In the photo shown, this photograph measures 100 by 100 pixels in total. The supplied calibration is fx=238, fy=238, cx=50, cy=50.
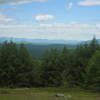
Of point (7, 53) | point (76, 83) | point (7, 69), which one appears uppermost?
point (7, 53)

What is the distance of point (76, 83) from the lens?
66438 mm

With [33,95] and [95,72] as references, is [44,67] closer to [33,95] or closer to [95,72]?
[95,72]

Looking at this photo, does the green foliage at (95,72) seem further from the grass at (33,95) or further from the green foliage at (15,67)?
the green foliage at (15,67)

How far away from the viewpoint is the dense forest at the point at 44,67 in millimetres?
66688

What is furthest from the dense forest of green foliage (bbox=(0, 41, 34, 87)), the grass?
the grass

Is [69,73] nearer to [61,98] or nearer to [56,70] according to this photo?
[56,70]

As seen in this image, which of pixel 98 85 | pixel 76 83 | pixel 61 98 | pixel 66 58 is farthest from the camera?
pixel 66 58

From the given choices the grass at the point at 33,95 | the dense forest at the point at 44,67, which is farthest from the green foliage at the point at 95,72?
the grass at the point at 33,95

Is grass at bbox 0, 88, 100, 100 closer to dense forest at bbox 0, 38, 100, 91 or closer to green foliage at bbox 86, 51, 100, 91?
green foliage at bbox 86, 51, 100, 91

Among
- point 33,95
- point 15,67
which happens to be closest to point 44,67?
point 15,67

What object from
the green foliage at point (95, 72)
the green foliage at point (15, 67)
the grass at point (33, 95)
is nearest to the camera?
the grass at point (33, 95)

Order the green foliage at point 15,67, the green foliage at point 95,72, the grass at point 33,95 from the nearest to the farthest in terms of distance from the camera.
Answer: the grass at point 33,95
the green foliage at point 95,72
the green foliage at point 15,67

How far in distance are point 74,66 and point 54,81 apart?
7419 mm

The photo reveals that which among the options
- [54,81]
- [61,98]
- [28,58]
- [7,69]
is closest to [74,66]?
[54,81]
